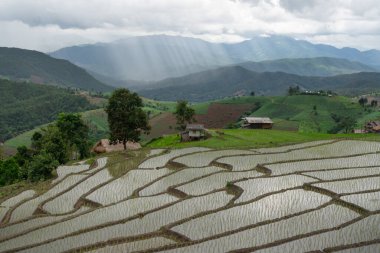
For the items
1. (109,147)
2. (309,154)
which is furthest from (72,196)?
(109,147)

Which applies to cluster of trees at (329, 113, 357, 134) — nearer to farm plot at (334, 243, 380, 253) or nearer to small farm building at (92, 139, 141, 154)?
small farm building at (92, 139, 141, 154)

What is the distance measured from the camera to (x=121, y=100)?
61.3m

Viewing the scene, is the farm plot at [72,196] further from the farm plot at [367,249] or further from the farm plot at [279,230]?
the farm plot at [367,249]

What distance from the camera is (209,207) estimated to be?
28.5 metres

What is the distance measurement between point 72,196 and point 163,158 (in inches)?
514

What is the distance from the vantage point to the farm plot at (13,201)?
1259 inches

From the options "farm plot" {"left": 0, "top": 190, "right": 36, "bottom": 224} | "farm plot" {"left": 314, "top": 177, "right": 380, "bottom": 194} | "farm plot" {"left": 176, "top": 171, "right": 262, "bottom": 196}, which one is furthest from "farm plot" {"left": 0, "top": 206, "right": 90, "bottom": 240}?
"farm plot" {"left": 314, "top": 177, "right": 380, "bottom": 194}

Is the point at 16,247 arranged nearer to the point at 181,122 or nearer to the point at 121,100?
the point at 121,100

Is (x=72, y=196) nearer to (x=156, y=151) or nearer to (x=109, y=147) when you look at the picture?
(x=156, y=151)

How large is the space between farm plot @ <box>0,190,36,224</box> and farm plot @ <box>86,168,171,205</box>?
5688 mm

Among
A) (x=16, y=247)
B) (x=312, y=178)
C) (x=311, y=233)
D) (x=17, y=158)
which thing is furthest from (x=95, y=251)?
(x=17, y=158)

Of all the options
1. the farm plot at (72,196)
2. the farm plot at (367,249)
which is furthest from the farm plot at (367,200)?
the farm plot at (72,196)

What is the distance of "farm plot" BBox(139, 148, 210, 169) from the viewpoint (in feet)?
139

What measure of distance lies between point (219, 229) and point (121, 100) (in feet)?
130
